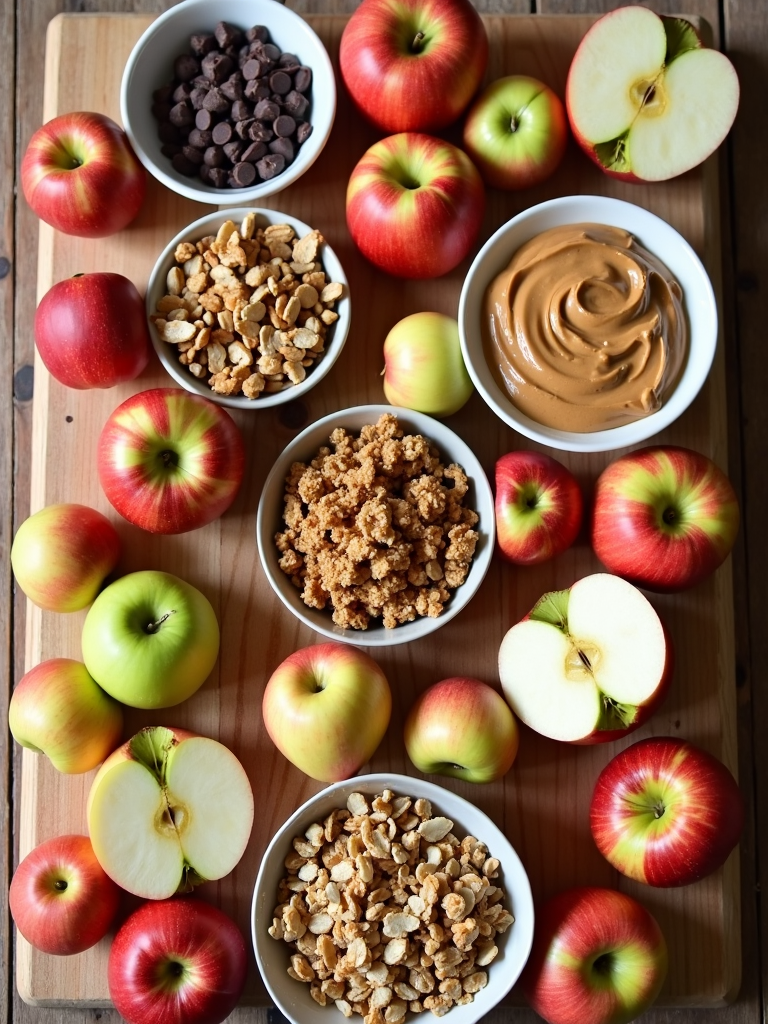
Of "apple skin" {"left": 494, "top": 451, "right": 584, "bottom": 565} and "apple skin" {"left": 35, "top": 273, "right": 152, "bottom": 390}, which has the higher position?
"apple skin" {"left": 35, "top": 273, "right": 152, "bottom": 390}

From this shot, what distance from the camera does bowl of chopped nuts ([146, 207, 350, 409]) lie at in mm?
1168

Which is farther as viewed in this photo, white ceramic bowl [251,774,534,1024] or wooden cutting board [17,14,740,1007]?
wooden cutting board [17,14,740,1007]

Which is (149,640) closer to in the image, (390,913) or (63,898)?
(63,898)

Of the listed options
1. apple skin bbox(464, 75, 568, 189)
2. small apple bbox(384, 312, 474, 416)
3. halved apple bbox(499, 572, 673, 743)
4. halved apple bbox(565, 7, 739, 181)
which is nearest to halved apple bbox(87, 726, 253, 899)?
halved apple bbox(499, 572, 673, 743)

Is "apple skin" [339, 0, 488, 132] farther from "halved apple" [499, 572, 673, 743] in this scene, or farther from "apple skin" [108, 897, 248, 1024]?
"apple skin" [108, 897, 248, 1024]

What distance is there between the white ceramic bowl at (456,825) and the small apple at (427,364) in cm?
46

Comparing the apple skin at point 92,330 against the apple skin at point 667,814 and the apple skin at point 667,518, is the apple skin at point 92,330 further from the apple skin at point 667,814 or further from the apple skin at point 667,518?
the apple skin at point 667,814

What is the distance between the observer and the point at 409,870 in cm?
112

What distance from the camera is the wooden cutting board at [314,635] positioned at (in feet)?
3.90

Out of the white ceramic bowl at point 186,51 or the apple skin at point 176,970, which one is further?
the white ceramic bowl at point 186,51

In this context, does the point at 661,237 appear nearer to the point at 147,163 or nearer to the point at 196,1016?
the point at 147,163

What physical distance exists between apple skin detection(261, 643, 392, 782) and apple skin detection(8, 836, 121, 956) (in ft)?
0.87

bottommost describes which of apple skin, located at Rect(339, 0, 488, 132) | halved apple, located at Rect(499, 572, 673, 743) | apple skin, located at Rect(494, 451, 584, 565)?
halved apple, located at Rect(499, 572, 673, 743)

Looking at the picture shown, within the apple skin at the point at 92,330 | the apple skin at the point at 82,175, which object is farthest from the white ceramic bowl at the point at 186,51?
the apple skin at the point at 92,330
